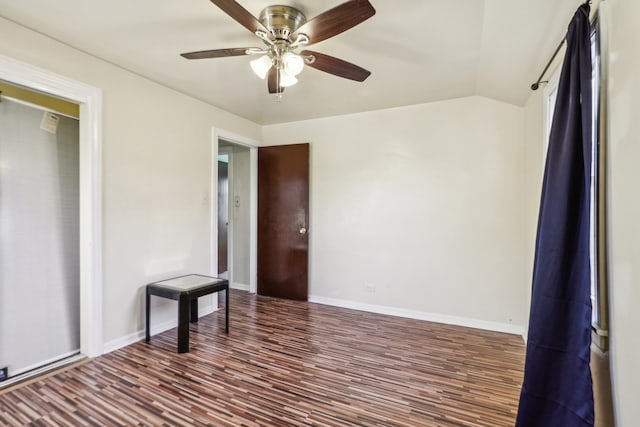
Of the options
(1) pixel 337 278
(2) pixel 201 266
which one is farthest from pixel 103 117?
(1) pixel 337 278

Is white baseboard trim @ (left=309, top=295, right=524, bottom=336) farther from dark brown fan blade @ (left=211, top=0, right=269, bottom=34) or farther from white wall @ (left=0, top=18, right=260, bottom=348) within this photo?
dark brown fan blade @ (left=211, top=0, right=269, bottom=34)

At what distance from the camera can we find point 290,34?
1838 mm

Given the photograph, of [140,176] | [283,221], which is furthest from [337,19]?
[283,221]

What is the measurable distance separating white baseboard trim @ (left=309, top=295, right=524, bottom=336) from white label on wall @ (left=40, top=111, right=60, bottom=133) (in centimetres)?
321

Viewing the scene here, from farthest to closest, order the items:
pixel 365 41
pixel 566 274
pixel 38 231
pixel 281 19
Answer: pixel 38 231
pixel 365 41
pixel 281 19
pixel 566 274

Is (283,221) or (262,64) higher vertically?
(262,64)

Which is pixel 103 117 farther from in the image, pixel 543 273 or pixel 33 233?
pixel 543 273

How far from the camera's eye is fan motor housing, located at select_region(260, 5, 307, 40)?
1773mm

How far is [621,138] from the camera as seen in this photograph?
1.18 metres

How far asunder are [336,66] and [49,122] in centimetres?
239

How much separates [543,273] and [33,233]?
3.51m

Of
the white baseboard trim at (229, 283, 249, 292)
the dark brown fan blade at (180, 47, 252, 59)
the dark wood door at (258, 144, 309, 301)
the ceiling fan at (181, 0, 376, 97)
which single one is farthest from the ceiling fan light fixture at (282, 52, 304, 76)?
the white baseboard trim at (229, 283, 249, 292)

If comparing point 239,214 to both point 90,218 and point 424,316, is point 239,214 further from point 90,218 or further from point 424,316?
point 424,316

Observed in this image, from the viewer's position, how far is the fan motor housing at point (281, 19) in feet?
5.82
